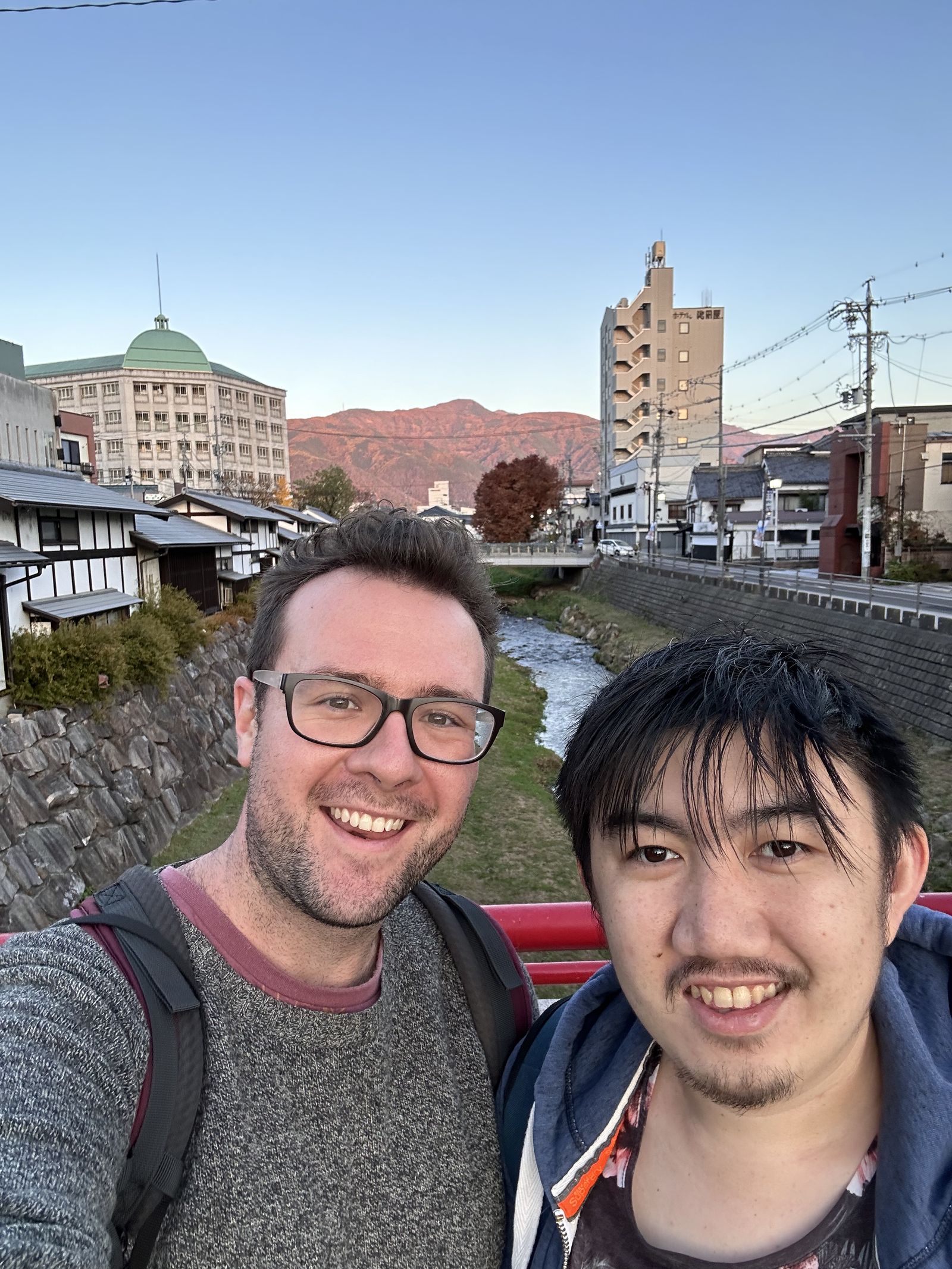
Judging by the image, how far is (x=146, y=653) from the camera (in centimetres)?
1373

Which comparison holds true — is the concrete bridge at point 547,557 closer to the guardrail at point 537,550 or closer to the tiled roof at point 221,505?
the guardrail at point 537,550

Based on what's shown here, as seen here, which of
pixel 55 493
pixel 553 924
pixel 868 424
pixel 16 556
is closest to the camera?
pixel 553 924

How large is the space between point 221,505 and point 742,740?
25.3 meters

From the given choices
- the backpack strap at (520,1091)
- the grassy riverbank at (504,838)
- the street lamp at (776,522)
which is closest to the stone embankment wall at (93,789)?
the grassy riverbank at (504,838)

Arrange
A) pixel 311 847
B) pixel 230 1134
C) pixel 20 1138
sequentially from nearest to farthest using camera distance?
1. pixel 20 1138
2. pixel 230 1134
3. pixel 311 847

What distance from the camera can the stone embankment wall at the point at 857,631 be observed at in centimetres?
1534

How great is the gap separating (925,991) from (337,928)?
1257mm

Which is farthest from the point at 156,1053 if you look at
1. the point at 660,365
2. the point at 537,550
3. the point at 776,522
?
the point at 660,365

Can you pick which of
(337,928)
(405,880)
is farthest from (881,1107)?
(337,928)

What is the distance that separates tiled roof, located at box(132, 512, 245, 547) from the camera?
17.0 m

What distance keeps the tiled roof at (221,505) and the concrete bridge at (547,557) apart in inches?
760

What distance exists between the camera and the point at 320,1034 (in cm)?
162

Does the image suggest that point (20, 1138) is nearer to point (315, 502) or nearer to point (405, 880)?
point (405, 880)

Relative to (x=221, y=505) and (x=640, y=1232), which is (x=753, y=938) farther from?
(x=221, y=505)
